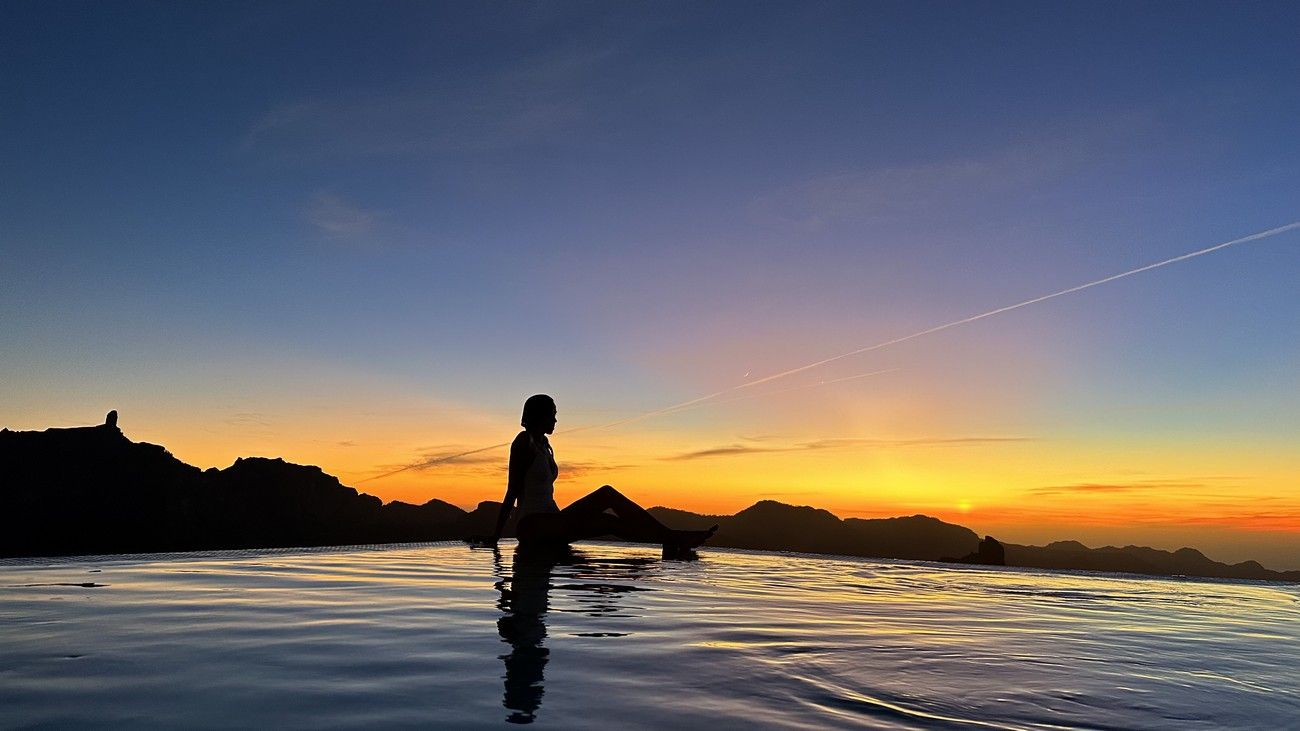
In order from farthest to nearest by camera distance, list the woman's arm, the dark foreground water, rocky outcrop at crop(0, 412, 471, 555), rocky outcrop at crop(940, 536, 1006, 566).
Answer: rocky outcrop at crop(0, 412, 471, 555) < rocky outcrop at crop(940, 536, 1006, 566) < the woman's arm < the dark foreground water

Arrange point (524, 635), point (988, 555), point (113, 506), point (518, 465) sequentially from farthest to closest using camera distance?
1. point (113, 506)
2. point (988, 555)
3. point (518, 465)
4. point (524, 635)

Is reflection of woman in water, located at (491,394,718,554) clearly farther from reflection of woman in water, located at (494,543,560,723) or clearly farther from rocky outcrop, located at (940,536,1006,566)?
rocky outcrop, located at (940,536,1006,566)

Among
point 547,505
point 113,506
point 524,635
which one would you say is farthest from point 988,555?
point 113,506

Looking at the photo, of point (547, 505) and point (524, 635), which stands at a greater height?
point (547, 505)

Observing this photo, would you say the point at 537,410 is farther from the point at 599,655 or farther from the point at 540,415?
the point at 599,655

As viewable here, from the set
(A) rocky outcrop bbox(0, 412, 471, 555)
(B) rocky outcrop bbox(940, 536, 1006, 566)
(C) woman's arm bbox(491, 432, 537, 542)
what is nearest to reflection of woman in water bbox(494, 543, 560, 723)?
(C) woman's arm bbox(491, 432, 537, 542)

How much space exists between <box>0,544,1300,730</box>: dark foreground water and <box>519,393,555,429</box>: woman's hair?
8.97 feet

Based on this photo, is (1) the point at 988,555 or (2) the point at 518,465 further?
(1) the point at 988,555

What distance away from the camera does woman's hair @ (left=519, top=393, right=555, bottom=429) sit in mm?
10359

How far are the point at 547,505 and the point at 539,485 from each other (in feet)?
1.02

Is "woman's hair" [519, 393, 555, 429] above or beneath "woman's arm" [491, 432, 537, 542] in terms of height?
above

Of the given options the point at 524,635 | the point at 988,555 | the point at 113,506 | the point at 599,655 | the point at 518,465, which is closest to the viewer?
the point at 599,655

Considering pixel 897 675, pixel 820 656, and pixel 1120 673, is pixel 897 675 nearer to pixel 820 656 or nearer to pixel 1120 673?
pixel 820 656

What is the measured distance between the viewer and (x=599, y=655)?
3850 mm
